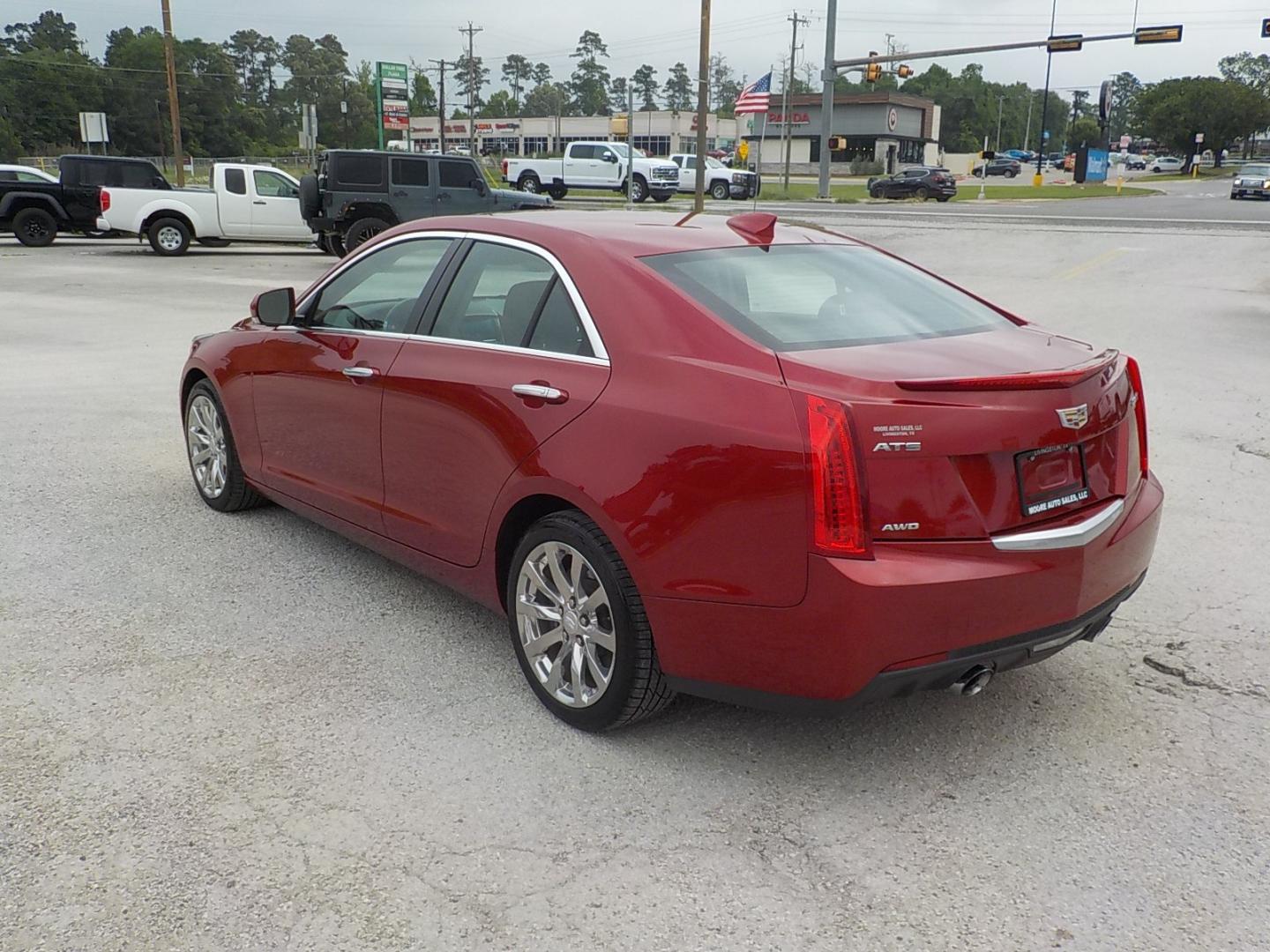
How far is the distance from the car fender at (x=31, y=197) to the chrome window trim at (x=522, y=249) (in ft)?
72.9

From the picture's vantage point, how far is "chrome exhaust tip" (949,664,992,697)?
10.2ft

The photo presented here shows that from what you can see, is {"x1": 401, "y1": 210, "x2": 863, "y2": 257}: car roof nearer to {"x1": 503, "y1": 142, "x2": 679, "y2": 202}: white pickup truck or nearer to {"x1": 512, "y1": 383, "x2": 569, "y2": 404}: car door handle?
{"x1": 512, "y1": 383, "x2": 569, "y2": 404}: car door handle

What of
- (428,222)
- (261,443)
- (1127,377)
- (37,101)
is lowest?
(261,443)

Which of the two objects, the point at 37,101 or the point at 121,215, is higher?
the point at 37,101

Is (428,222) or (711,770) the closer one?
(711,770)

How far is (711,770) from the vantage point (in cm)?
341

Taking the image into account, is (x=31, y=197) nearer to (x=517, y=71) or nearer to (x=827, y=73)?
(x=827, y=73)

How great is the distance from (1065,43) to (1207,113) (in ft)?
265

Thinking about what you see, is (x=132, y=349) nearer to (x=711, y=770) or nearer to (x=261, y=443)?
(x=261, y=443)

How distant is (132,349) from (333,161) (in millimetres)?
9696

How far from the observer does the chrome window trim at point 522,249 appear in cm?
353

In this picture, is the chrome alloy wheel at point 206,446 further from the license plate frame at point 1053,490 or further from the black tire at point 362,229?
the black tire at point 362,229

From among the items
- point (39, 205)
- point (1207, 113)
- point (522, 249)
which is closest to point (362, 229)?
point (39, 205)

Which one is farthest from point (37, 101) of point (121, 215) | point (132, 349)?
point (132, 349)
